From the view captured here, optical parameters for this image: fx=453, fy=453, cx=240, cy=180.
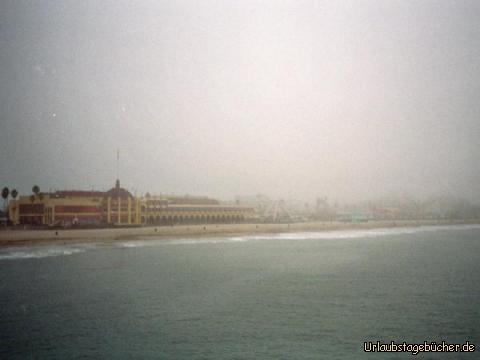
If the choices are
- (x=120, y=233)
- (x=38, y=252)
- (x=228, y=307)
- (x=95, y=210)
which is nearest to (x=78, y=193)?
(x=95, y=210)

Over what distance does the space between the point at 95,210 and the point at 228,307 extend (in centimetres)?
6435

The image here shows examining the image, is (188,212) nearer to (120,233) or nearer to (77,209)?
(77,209)

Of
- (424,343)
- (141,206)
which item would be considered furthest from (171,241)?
(424,343)

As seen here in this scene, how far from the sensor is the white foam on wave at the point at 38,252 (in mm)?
51844

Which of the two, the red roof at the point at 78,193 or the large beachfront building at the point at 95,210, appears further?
the red roof at the point at 78,193

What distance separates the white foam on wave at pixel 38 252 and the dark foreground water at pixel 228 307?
6.70ft

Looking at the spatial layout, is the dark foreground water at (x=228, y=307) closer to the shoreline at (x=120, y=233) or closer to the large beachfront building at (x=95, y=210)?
the shoreline at (x=120, y=233)

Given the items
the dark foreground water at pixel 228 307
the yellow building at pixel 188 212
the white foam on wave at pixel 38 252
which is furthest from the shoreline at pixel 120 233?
the dark foreground water at pixel 228 307

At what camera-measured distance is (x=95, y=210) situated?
8656 centimetres

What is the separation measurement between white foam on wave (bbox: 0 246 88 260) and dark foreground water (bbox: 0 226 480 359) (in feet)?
6.70

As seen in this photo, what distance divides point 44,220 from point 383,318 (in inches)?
2799

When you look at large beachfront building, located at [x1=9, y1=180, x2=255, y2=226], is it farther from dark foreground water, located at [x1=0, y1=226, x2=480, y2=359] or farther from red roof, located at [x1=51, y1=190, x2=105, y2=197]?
dark foreground water, located at [x1=0, y1=226, x2=480, y2=359]

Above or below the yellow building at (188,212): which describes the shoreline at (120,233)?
below

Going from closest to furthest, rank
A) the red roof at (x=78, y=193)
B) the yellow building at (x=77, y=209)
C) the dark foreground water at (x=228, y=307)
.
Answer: the dark foreground water at (x=228, y=307)
the yellow building at (x=77, y=209)
the red roof at (x=78, y=193)
